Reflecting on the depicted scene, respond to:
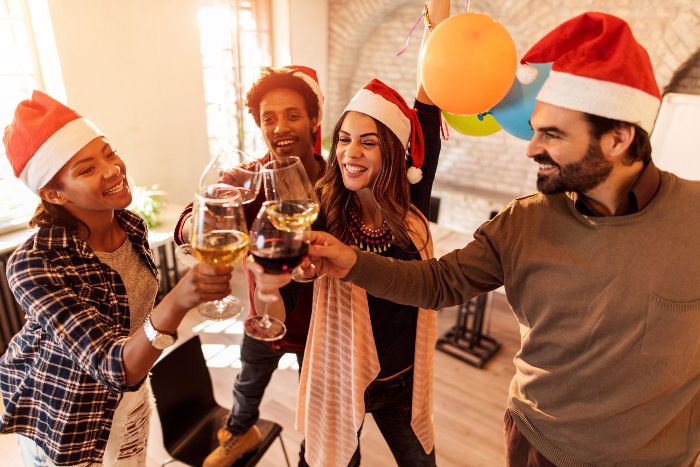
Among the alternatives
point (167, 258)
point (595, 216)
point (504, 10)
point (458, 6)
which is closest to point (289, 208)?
point (595, 216)

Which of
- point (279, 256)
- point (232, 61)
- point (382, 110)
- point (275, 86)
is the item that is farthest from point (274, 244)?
point (232, 61)

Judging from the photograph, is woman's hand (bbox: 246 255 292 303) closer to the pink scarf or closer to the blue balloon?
the pink scarf

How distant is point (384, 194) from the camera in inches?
53.5

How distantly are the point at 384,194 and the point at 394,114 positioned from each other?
0.80 ft

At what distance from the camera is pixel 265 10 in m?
4.77

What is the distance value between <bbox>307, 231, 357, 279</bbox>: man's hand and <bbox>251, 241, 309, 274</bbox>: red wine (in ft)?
0.54

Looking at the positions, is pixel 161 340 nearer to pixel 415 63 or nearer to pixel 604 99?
pixel 604 99

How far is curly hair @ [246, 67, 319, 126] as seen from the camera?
1680mm

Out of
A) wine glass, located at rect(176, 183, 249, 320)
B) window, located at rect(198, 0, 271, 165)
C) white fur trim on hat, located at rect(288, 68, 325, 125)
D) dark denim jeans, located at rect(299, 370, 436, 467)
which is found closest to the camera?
wine glass, located at rect(176, 183, 249, 320)

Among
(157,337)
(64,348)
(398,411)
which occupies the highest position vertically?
(157,337)

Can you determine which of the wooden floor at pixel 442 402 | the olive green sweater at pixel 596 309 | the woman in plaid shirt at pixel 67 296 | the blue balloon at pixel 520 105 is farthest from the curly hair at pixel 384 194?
the wooden floor at pixel 442 402

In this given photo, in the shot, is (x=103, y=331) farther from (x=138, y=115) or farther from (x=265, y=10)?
(x=265, y=10)

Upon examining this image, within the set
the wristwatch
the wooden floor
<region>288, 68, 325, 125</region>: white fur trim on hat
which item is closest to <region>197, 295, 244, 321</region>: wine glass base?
the wristwatch

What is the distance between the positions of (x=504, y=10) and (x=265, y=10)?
2.43 m
